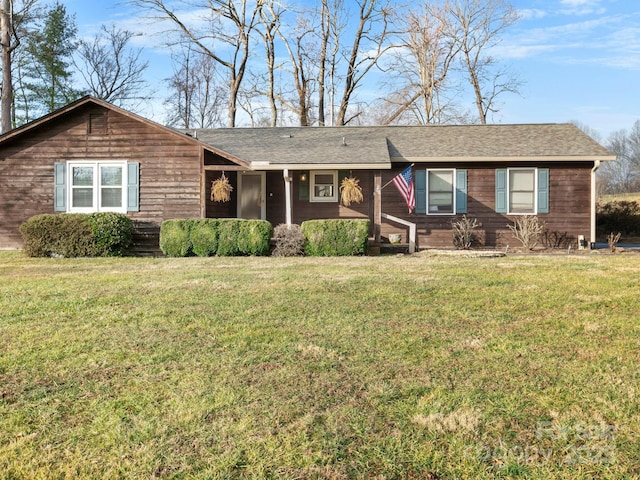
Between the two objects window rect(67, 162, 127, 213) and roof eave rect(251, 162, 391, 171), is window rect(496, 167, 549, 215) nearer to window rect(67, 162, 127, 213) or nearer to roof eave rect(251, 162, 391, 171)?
roof eave rect(251, 162, 391, 171)

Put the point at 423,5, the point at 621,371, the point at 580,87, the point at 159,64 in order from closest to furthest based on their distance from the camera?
the point at 621,371
the point at 580,87
the point at 423,5
the point at 159,64

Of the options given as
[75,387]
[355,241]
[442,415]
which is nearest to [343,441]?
[442,415]

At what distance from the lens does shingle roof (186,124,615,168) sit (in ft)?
44.4

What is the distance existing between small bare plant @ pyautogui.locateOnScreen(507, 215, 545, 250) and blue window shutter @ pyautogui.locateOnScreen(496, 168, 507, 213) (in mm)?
529

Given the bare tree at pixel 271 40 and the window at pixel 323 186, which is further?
the bare tree at pixel 271 40

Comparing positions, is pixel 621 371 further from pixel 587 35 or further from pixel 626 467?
pixel 587 35

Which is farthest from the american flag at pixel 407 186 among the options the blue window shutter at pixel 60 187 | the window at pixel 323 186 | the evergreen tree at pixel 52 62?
the evergreen tree at pixel 52 62

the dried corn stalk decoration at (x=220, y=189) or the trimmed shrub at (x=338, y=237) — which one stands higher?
the dried corn stalk decoration at (x=220, y=189)

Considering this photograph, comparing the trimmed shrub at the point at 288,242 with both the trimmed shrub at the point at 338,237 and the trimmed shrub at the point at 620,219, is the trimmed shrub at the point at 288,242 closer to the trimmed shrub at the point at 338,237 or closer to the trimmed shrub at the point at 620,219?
the trimmed shrub at the point at 338,237

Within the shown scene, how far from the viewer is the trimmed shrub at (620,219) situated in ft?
57.4

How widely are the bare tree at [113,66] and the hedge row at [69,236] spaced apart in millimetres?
22309

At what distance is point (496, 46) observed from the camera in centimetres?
2728

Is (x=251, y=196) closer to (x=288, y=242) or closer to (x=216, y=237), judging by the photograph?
(x=216, y=237)

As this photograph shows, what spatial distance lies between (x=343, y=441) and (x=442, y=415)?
0.64 metres
